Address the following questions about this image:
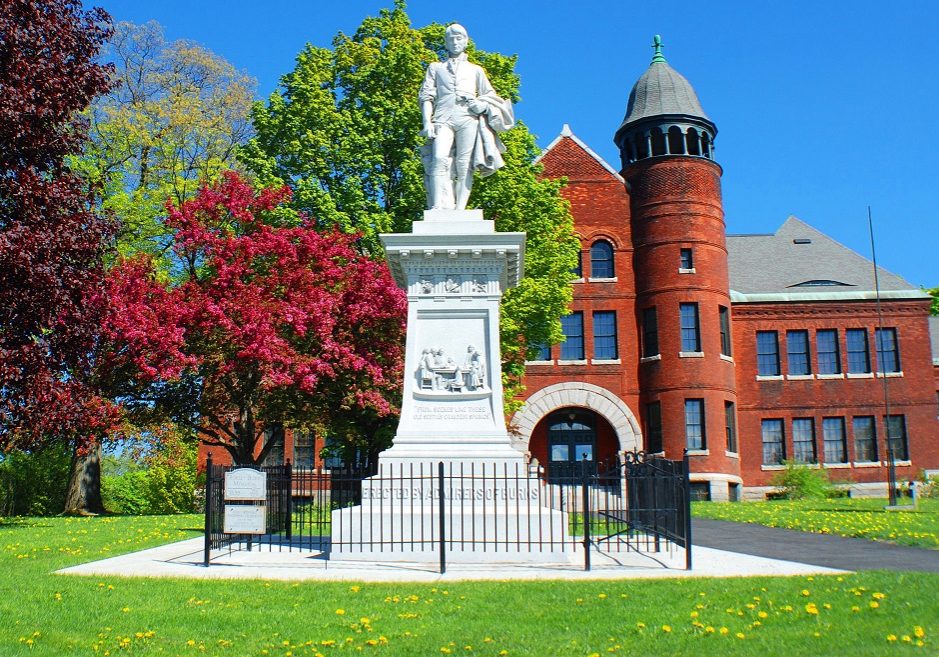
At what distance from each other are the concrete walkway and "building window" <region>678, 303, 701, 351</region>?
2379 cm

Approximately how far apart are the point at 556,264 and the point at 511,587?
18368 mm

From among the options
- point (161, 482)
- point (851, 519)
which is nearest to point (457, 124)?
point (851, 519)

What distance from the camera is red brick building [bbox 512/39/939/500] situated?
36188 mm

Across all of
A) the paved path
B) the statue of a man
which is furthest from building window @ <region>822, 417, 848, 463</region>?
the statue of a man

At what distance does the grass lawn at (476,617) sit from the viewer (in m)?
6.82

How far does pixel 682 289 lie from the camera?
36.2 meters

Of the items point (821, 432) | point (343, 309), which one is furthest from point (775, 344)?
point (343, 309)

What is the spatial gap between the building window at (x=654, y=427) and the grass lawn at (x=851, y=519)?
8040 millimetres

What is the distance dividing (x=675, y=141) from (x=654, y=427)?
11673 millimetres

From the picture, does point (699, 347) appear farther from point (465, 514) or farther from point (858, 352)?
point (465, 514)

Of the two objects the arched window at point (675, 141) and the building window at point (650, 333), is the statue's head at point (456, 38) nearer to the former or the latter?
the building window at point (650, 333)

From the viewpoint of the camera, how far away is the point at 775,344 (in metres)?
38.8

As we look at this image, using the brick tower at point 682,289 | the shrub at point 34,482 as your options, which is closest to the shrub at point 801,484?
the brick tower at point 682,289

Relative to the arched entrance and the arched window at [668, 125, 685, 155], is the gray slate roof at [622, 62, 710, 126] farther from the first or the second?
the arched entrance
